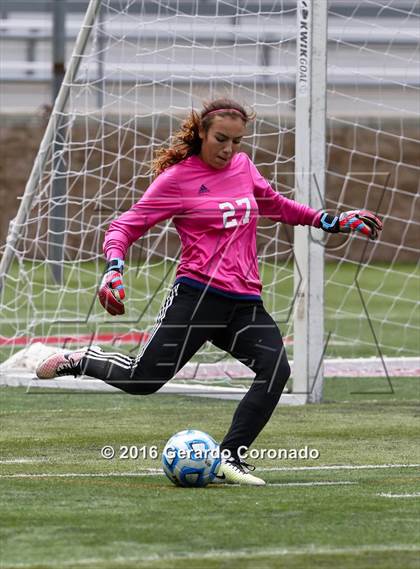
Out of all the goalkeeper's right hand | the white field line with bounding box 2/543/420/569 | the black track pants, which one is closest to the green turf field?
the white field line with bounding box 2/543/420/569

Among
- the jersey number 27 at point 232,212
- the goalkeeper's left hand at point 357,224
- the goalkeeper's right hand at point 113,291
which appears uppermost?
the jersey number 27 at point 232,212

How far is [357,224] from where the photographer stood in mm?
7180

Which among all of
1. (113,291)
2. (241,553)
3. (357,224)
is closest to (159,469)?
(113,291)

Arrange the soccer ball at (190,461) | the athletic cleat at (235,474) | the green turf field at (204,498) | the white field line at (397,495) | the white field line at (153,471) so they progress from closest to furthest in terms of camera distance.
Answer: the green turf field at (204,498) → the white field line at (397,495) → the soccer ball at (190,461) → the athletic cleat at (235,474) → the white field line at (153,471)

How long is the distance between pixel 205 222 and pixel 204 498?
54.2 inches

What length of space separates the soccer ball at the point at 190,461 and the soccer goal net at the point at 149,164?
2.23m

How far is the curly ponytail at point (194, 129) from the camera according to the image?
694cm

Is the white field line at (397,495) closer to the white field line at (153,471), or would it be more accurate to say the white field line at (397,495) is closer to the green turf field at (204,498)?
the green turf field at (204,498)

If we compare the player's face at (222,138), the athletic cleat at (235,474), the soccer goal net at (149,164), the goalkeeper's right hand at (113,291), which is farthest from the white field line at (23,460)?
the soccer goal net at (149,164)

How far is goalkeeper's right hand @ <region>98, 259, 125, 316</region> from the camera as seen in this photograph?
6.59 meters

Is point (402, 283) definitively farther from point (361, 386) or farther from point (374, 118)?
point (361, 386)

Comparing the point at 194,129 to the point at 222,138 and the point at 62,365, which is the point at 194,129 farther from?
the point at 62,365

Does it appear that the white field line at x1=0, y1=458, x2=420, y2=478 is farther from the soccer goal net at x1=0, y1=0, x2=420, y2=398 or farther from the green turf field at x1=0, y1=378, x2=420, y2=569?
the soccer goal net at x1=0, y1=0, x2=420, y2=398

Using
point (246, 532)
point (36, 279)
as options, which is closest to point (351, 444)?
point (246, 532)
